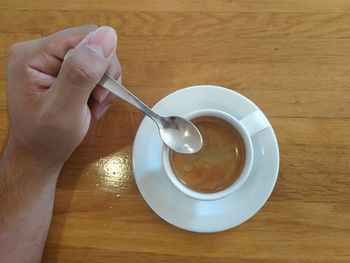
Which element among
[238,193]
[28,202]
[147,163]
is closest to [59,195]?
[28,202]

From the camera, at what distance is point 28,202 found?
0.74m

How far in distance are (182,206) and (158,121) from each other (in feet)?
0.54

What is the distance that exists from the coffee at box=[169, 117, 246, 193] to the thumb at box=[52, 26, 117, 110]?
0.68 ft

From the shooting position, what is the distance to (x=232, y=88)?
2.52ft

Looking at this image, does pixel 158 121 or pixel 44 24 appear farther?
pixel 44 24

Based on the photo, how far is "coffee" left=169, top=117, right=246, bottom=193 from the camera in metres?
0.73

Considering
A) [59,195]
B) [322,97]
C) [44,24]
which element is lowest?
[59,195]

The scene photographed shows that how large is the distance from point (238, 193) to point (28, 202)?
1.31ft

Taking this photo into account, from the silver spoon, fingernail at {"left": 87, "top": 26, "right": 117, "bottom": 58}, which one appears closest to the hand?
fingernail at {"left": 87, "top": 26, "right": 117, "bottom": 58}

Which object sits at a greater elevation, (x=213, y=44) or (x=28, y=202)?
(x=213, y=44)

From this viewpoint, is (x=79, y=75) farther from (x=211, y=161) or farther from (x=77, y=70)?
(x=211, y=161)

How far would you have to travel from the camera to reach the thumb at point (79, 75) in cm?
58

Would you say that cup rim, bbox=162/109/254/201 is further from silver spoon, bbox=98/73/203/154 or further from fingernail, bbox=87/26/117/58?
fingernail, bbox=87/26/117/58

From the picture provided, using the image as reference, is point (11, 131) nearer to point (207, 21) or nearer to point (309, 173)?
point (207, 21)
